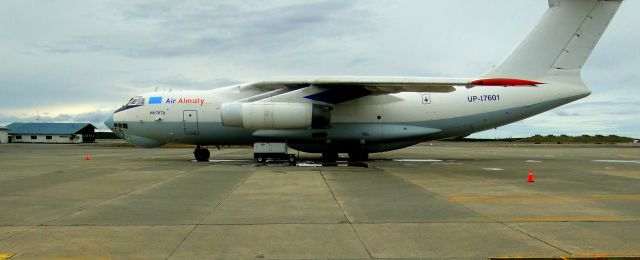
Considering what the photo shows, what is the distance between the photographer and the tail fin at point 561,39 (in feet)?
56.2

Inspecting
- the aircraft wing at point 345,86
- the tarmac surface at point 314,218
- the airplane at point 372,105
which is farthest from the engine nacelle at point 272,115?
the tarmac surface at point 314,218

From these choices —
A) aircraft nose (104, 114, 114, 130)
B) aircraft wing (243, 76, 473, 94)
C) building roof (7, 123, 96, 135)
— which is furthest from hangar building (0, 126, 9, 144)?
aircraft wing (243, 76, 473, 94)

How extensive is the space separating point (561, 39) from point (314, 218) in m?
14.9

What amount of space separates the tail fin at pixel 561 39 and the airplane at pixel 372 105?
0.04 m

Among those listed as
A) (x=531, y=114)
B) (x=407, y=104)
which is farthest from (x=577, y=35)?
(x=407, y=104)

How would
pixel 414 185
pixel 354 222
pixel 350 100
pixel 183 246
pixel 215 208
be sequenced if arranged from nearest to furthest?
1. pixel 183 246
2. pixel 354 222
3. pixel 215 208
4. pixel 414 185
5. pixel 350 100

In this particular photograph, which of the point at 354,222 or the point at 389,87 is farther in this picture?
the point at 389,87

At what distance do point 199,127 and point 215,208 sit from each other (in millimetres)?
12002

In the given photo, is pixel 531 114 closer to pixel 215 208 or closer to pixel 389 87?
pixel 389 87

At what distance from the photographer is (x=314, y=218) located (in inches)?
267

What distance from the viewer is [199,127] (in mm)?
19094

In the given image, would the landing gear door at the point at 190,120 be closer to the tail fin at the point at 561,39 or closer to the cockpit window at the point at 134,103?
the cockpit window at the point at 134,103

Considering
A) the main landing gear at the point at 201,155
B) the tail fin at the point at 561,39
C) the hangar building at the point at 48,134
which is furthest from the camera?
the hangar building at the point at 48,134

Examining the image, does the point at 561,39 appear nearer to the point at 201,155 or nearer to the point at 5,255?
the point at 201,155
